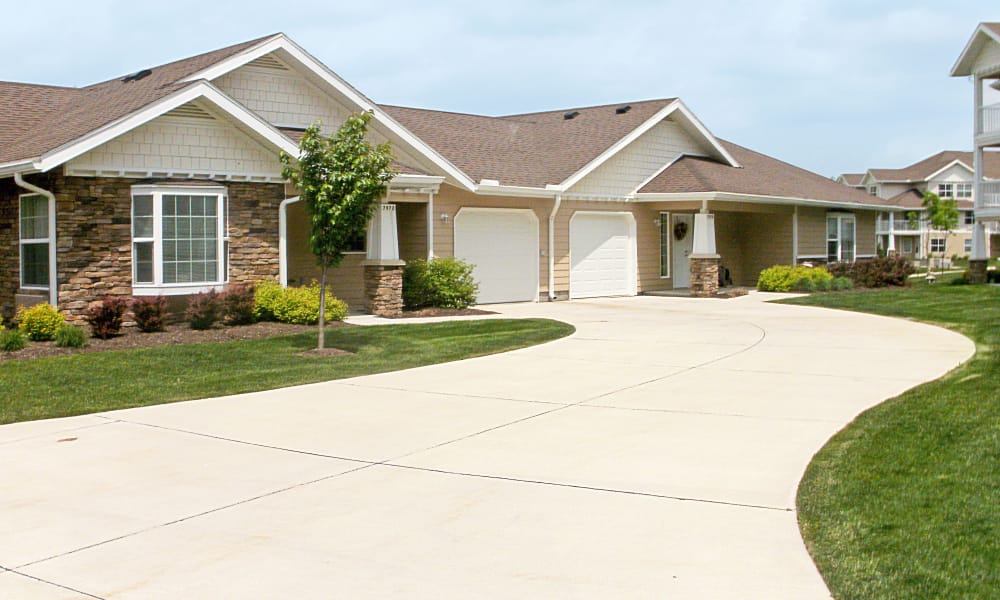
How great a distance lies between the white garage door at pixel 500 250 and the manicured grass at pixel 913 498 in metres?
14.0

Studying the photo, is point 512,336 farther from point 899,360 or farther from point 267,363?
point 899,360

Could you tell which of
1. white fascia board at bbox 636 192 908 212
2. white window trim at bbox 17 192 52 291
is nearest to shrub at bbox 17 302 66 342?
white window trim at bbox 17 192 52 291

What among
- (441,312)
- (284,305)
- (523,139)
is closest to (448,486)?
(284,305)

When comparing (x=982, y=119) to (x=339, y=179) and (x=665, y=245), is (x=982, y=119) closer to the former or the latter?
(x=665, y=245)

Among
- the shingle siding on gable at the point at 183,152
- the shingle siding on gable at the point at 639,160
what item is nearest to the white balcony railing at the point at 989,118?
the shingle siding on gable at the point at 639,160

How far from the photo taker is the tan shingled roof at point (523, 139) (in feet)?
79.6

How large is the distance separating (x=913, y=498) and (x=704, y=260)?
20.3 metres

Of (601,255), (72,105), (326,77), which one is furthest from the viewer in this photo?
(601,255)

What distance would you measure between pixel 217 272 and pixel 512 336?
5624mm

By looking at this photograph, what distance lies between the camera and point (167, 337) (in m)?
15.8

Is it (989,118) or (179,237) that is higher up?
(989,118)

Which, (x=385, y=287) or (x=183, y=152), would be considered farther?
(x=385, y=287)

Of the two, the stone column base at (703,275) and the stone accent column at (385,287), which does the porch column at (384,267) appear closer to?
the stone accent column at (385,287)

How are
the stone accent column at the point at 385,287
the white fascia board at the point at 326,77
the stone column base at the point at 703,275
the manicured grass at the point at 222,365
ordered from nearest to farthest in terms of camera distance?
the manicured grass at the point at 222,365 < the white fascia board at the point at 326,77 < the stone accent column at the point at 385,287 < the stone column base at the point at 703,275
